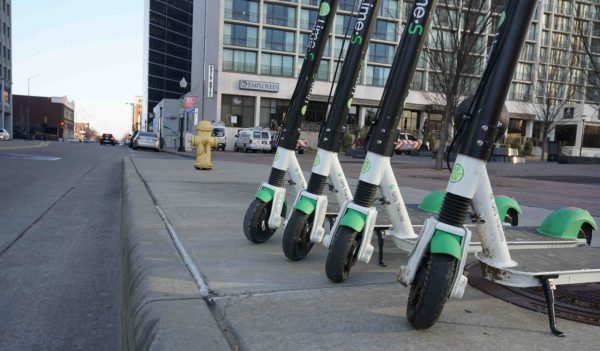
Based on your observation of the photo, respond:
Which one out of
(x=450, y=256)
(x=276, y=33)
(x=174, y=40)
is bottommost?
(x=450, y=256)

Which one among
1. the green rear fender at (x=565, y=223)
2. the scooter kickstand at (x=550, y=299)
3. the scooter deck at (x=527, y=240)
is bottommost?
the scooter kickstand at (x=550, y=299)

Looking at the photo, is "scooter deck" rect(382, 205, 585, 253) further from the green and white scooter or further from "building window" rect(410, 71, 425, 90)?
"building window" rect(410, 71, 425, 90)

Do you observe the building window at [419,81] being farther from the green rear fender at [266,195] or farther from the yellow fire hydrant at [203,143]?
the green rear fender at [266,195]

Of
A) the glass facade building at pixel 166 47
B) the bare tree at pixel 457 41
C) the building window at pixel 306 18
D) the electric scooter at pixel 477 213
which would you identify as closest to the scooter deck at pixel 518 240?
the electric scooter at pixel 477 213

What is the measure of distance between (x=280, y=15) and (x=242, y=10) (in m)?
4.37

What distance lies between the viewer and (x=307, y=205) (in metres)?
3.79

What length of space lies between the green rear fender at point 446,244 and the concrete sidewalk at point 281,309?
18.8 inches

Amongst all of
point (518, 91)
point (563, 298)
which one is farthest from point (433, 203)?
point (518, 91)

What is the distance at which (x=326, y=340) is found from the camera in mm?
2506

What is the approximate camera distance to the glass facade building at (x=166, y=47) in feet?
284

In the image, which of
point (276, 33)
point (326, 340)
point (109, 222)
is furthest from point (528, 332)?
point (276, 33)

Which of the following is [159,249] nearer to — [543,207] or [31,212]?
[31,212]

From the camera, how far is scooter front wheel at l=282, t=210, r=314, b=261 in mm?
3797

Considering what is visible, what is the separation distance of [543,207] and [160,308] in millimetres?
7760
